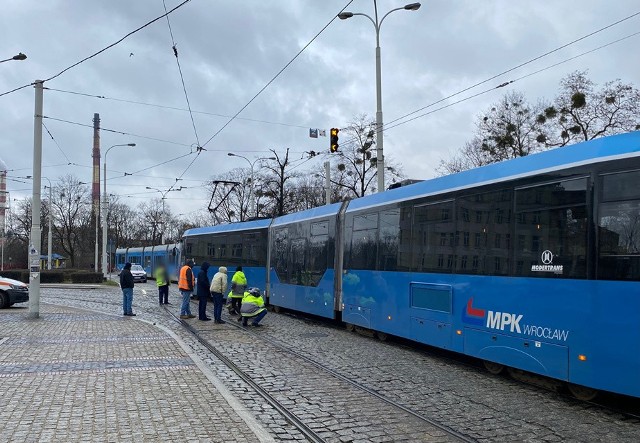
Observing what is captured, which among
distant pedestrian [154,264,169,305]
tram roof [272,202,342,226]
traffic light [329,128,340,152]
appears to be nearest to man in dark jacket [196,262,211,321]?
tram roof [272,202,342,226]

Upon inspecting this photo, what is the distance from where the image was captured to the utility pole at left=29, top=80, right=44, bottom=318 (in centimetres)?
1748

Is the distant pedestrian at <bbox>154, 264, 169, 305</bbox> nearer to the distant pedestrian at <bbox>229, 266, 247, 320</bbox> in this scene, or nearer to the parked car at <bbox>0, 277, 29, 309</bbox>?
the parked car at <bbox>0, 277, 29, 309</bbox>

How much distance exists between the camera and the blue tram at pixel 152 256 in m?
38.6

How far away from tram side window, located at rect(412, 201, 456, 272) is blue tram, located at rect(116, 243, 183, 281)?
88.8 feet

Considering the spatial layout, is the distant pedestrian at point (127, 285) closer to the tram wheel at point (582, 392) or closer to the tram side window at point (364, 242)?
the tram side window at point (364, 242)

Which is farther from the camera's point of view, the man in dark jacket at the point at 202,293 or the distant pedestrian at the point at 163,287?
the distant pedestrian at the point at 163,287

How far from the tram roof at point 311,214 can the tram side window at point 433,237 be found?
4.67 meters

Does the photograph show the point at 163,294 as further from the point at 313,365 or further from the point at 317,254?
the point at 313,365

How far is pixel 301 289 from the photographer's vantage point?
58.5 ft

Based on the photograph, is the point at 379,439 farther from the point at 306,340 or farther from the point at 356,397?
the point at 306,340

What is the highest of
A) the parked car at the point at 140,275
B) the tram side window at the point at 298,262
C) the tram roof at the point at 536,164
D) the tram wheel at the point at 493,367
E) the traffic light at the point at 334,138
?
the traffic light at the point at 334,138

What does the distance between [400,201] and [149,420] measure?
708cm

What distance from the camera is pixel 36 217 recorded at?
17.8m

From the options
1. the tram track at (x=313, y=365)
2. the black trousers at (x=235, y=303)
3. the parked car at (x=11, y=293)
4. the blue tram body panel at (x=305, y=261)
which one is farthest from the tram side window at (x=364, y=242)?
the parked car at (x=11, y=293)
